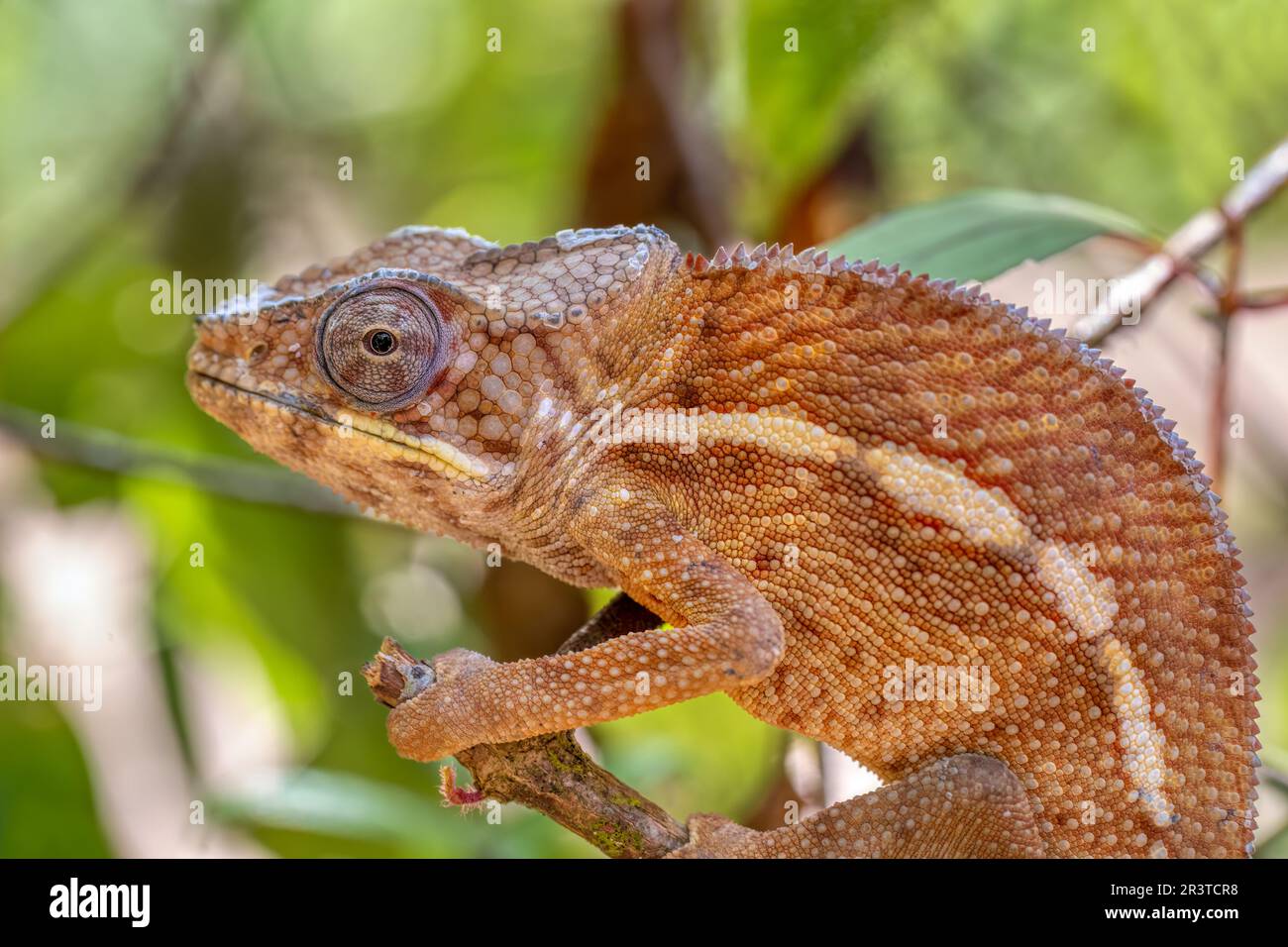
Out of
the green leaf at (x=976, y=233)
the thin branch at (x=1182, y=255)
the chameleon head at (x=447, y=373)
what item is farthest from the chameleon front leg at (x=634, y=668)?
the thin branch at (x=1182, y=255)

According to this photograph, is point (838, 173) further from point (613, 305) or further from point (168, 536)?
point (168, 536)

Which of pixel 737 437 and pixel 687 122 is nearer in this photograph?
pixel 737 437

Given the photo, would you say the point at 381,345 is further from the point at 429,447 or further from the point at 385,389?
the point at 429,447

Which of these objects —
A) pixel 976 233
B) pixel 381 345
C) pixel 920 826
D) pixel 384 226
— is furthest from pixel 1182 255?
pixel 384 226

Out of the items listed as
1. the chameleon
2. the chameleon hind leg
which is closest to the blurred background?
the chameleon
